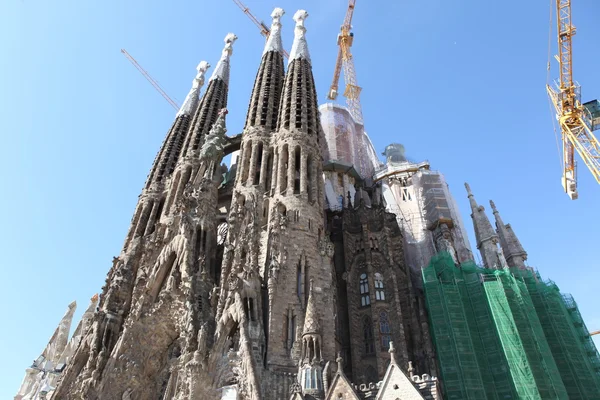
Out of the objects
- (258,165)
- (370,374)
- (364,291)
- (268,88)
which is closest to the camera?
(370,374)

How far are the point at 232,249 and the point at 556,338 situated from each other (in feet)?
53.3

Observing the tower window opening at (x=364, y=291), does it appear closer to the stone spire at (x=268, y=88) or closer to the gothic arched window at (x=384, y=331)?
the gothic arched window at (x=384, y=331)

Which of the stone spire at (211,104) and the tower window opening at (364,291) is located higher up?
the stone spire at (211,104)

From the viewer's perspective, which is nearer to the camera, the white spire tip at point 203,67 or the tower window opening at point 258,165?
the tower window opening at point 258,165

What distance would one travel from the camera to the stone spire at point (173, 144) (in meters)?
33.4

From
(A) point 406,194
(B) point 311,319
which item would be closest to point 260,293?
(B) point 311,319

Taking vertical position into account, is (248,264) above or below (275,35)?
below

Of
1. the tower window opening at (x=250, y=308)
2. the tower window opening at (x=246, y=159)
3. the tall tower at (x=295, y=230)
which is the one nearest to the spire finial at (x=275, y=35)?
the tall tower at (x=295, y=230)

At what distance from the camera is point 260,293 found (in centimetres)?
1961

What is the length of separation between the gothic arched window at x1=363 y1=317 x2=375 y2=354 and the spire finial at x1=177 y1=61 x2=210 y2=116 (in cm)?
2459

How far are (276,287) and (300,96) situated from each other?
14603mm

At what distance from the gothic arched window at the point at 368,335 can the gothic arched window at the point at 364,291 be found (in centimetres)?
94

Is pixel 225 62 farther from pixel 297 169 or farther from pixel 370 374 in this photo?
pixel 370 374

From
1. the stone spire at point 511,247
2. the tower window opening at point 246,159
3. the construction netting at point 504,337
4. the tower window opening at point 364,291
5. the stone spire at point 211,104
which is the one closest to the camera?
the construction netting at point 504,337
